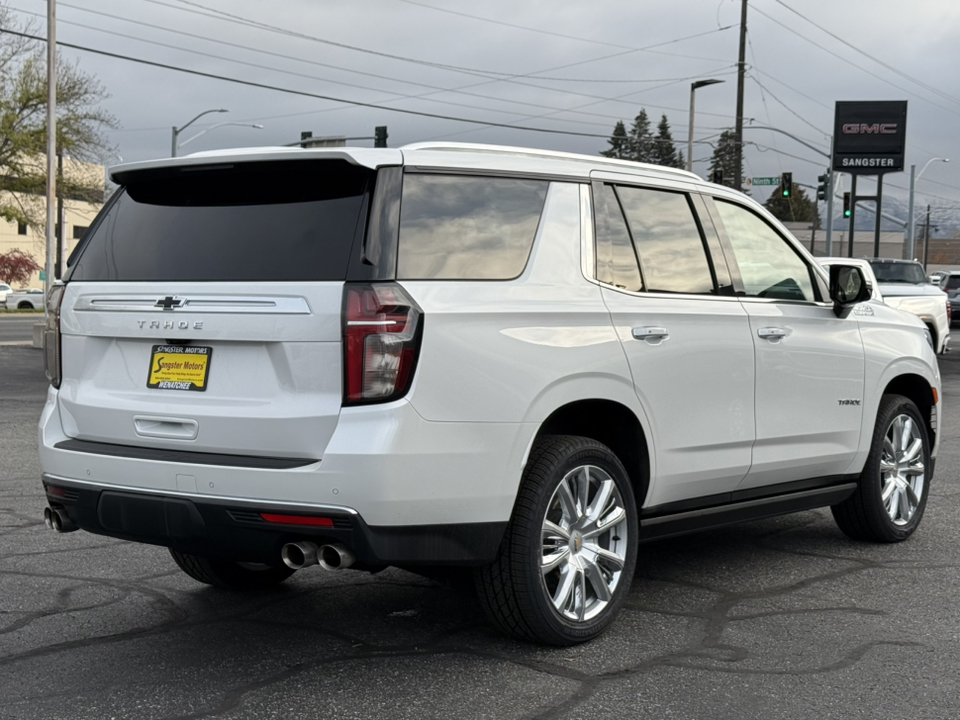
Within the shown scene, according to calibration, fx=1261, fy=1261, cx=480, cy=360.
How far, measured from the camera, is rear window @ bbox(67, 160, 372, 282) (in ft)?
14.6

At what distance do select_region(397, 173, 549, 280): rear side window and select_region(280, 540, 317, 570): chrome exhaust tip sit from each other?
38.9 inches

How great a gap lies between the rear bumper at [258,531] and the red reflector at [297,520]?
0.04ft

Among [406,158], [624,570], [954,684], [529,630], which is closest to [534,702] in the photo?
[529,630]

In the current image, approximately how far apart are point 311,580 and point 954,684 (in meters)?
2.96

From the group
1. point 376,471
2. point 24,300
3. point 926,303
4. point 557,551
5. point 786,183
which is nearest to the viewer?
point 376,471

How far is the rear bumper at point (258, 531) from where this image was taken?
4266mm

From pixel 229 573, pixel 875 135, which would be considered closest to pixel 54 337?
pixel 229 573

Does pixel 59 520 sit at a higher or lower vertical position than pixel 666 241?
lower

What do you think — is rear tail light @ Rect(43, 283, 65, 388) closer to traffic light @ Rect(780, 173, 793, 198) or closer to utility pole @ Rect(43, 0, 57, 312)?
utility pole @ Rect(43, 0, 57, 312)

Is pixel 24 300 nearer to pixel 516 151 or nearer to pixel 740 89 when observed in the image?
pixel 740 89

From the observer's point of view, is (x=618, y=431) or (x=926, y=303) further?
(x=926, y=303)

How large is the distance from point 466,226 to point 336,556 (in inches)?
51.3

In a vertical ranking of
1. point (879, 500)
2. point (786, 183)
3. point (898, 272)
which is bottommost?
point (879, 500)

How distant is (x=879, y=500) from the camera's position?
6789mm
